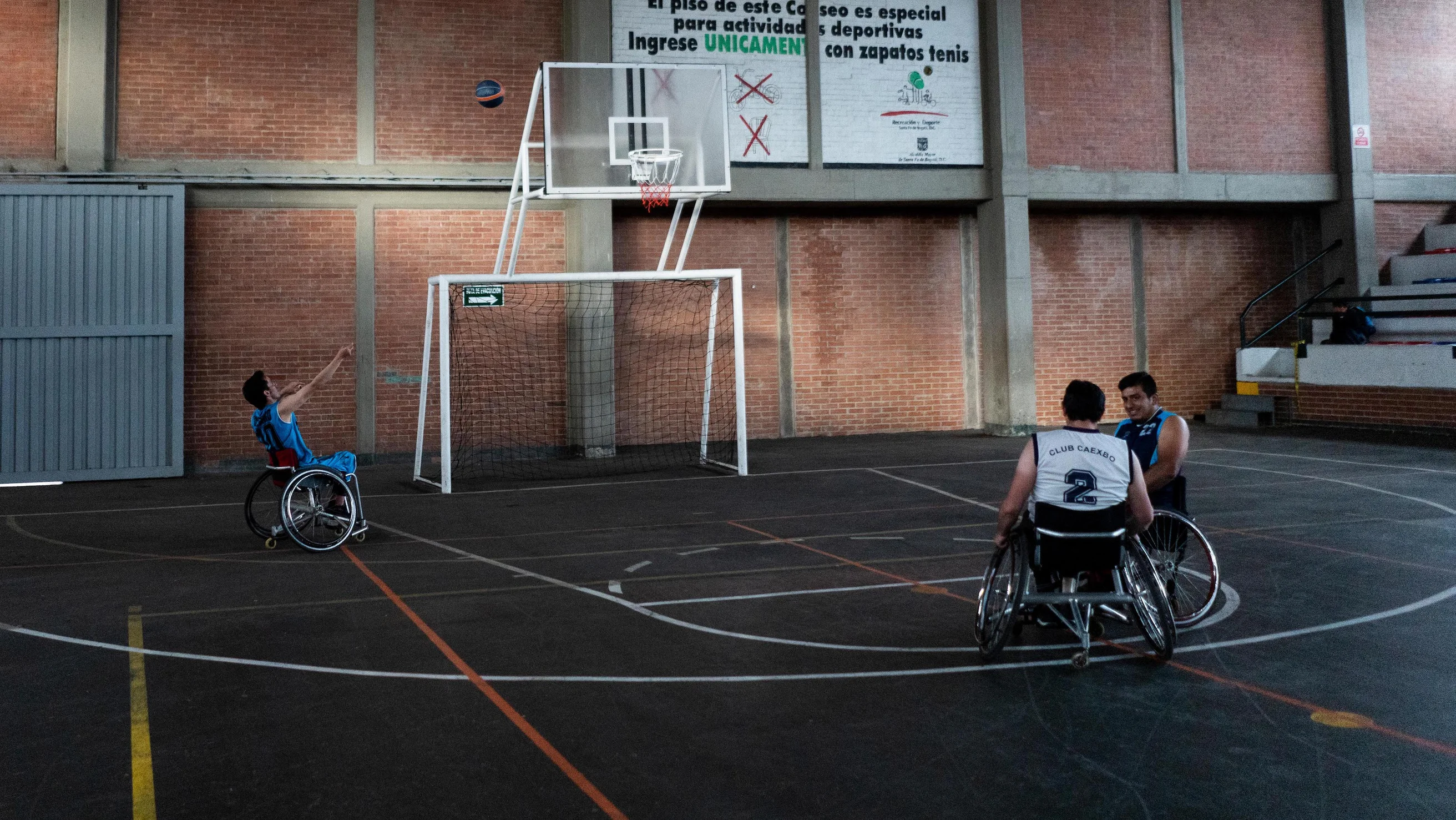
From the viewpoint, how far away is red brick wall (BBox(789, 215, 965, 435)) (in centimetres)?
1878

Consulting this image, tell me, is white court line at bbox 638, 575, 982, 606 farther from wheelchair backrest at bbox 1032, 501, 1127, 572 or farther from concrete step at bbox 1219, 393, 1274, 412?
concrete step at bbox 1219, 393, 1274, 412

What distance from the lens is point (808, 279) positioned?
18.8 metres

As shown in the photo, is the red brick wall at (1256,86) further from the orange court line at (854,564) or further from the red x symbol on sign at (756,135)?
the orange court line at (854,564)

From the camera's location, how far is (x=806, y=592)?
24.7 feet

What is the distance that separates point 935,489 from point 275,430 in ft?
21.8

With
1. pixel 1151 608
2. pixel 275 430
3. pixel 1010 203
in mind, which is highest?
pixel 1010 203

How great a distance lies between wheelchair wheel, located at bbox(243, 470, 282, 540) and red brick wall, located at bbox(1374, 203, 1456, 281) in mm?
18120

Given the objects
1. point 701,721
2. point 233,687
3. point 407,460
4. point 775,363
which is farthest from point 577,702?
point 775,363

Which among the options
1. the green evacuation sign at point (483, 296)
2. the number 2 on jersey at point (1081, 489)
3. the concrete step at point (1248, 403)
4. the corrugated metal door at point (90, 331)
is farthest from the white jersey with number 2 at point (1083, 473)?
the concrete step at point (1248, 403)

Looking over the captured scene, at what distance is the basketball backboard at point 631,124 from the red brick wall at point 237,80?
438 centimetres

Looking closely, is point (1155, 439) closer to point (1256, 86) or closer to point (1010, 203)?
point (1010, 203)

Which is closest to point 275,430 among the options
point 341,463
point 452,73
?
point 341,463

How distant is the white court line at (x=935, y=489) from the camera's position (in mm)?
11195

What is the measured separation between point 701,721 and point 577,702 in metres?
0.64
